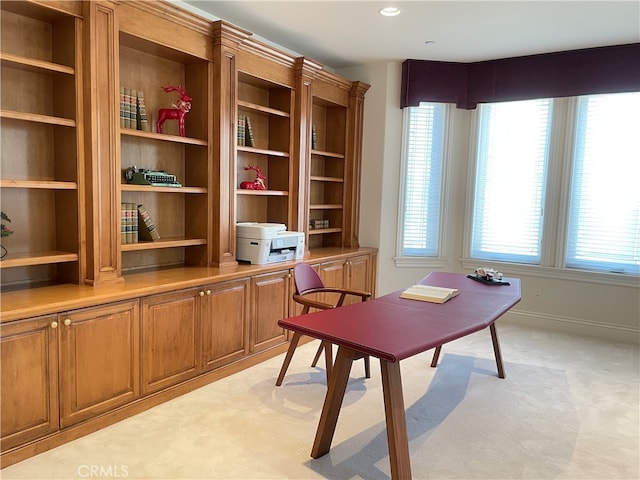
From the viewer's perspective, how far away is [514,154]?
489 centimetres

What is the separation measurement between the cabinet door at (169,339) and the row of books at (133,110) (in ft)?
3.86

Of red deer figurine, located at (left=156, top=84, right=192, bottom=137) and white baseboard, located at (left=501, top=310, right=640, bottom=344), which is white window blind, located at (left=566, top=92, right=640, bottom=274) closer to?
white baseboard, located at (left=501, top=310, right=640, bottom=344)

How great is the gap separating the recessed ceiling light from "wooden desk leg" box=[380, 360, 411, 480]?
2719 mm

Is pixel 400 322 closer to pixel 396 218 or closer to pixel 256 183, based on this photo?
pixel 256 183

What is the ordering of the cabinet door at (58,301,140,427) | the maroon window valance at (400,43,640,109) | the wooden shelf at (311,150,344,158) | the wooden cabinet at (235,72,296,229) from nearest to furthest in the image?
the cabinet door at (58,301,140,427) → the wooden cabinet at (235,72,296,229) → the maroon window valance at (400,43,640,109) → the wooden shelf at (311,150,344,158)

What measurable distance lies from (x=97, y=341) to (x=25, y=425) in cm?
49

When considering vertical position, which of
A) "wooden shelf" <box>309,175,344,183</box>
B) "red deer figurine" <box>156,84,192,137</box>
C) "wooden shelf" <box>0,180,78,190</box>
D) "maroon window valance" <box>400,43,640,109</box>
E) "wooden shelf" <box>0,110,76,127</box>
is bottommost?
"wooden shelf" <box>0,180,78,190</box>

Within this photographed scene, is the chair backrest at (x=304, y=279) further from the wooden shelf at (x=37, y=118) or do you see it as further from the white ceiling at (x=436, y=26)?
the white ceiling at (x=436, y=26)

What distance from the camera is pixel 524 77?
15.3 feet

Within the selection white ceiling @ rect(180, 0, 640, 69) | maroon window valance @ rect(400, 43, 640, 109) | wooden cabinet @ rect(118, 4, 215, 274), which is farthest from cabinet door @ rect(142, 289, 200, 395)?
maroon window valance @ rect(400, 43, 640, 109)

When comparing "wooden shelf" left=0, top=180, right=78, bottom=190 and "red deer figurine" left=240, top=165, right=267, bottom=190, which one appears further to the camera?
"red deer figurine" left=240, top=165, right=267, bottom=190

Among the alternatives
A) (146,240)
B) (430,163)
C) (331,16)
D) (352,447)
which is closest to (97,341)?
(146,240)

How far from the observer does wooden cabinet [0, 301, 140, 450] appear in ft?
7.04

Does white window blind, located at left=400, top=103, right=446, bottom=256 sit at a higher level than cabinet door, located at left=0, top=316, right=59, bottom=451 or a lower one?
higher
